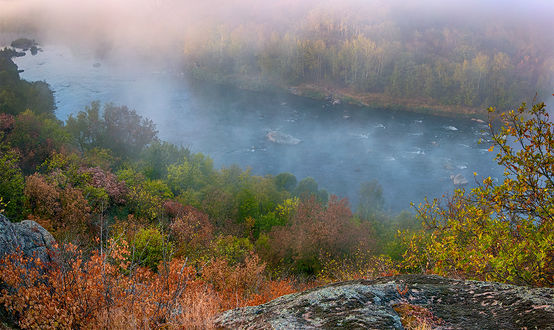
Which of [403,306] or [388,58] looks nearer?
[403,306]

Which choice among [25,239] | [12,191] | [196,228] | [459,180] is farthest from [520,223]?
[459,180]

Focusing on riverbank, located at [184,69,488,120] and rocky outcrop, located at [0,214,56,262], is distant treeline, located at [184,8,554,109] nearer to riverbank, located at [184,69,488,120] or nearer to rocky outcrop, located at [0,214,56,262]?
riverbank, located at [184,69,488,120]

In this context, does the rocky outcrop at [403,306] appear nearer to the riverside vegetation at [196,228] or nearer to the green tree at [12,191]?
the riverside vegetation at [196,228]

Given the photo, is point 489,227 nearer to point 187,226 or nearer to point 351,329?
point 351,329

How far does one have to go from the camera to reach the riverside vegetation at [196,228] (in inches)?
345

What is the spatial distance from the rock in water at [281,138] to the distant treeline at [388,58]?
40764 mm

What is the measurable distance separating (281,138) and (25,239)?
66.3 metres

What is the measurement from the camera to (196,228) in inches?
1283

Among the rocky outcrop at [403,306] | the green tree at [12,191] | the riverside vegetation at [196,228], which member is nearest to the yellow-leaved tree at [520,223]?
the riverside vegetation at [196,228]

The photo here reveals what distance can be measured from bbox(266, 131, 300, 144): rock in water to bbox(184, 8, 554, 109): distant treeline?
4076cm

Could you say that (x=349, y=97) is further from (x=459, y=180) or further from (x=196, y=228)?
(x=196, y=228)

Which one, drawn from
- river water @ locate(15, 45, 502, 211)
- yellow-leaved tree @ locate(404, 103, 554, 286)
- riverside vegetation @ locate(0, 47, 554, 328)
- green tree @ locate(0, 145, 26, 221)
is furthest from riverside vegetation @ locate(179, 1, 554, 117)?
yellow-leaved tree @ locate(404, 103, 554, 286)

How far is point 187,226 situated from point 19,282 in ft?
61.9

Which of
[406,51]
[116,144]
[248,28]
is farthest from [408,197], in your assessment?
[248,28]
